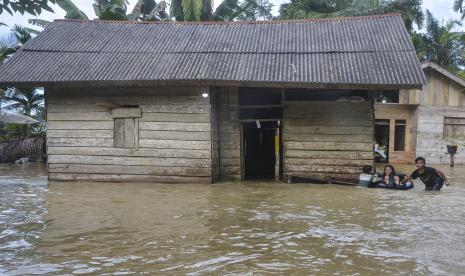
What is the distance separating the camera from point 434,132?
66.0 ft

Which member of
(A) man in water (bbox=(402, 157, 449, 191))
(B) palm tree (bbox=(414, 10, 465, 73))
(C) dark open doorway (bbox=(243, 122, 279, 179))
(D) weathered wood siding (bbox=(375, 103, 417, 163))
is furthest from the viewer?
(B) palm tree (bbox=(414, 10, 465, 73))

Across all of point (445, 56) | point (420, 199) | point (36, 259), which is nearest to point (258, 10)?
point (445, 56)

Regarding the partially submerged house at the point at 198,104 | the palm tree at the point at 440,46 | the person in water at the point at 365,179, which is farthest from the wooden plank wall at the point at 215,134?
the palm tree at the point at 440,46

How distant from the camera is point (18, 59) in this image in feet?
43.2

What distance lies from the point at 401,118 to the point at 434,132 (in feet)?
4.78

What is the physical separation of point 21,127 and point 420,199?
1942 centimetres

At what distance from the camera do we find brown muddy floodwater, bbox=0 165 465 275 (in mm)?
4789

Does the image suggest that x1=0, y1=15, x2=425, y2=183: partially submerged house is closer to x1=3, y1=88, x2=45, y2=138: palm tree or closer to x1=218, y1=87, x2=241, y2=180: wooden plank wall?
x1=218, y1=87, x2=241, y2=180: wooden plank wall

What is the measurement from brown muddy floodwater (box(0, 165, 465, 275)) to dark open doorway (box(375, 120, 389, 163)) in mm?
10387

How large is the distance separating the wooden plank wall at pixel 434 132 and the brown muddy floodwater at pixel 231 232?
996 centimetres

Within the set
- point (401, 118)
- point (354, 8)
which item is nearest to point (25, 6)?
point (401, 118)

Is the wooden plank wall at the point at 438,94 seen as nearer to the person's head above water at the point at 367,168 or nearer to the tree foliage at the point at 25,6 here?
the person's head above water at the point at 367,168

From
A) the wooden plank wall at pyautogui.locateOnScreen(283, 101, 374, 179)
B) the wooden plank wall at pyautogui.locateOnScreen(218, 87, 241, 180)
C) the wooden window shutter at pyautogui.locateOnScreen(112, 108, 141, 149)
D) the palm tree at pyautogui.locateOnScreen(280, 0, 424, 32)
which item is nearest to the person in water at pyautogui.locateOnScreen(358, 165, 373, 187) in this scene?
the wooden plank wall at pyautogui.locateOnScreen(283, 101, 374, 179)

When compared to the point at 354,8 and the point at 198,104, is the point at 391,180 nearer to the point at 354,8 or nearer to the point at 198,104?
the point at 198,104
